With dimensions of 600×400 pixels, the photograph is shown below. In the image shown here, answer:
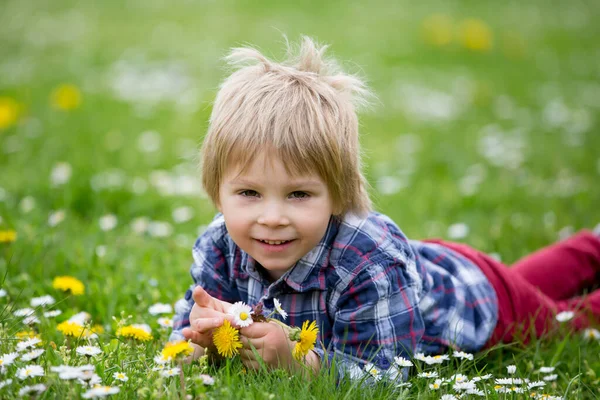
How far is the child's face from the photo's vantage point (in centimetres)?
201

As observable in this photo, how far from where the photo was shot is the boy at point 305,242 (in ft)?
6.60

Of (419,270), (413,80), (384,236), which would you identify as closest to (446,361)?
(419,270)

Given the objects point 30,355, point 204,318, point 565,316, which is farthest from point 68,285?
point 565,316

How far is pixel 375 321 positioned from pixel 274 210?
0.50 meters

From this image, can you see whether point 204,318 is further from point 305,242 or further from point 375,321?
point 375,321

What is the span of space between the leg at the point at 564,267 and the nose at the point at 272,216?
153 cm

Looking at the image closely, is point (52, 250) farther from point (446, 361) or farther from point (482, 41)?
point (482, 41)

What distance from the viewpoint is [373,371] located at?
2043mm

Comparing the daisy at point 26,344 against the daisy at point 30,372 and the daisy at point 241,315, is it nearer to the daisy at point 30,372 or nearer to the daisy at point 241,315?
the daisy at point 30,372

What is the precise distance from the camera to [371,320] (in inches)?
84.4

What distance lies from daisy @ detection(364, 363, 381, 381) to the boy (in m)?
0.05

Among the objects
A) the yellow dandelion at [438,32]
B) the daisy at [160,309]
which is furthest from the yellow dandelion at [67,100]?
the yellow dandelion at [438,32]

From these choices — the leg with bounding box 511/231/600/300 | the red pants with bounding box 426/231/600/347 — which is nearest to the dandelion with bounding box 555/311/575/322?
the red pants with bounding box 426/231/600/347

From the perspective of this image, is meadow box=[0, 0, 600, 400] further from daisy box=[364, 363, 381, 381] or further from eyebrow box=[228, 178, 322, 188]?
eyebrow box=[228, 178, 322, 188]
